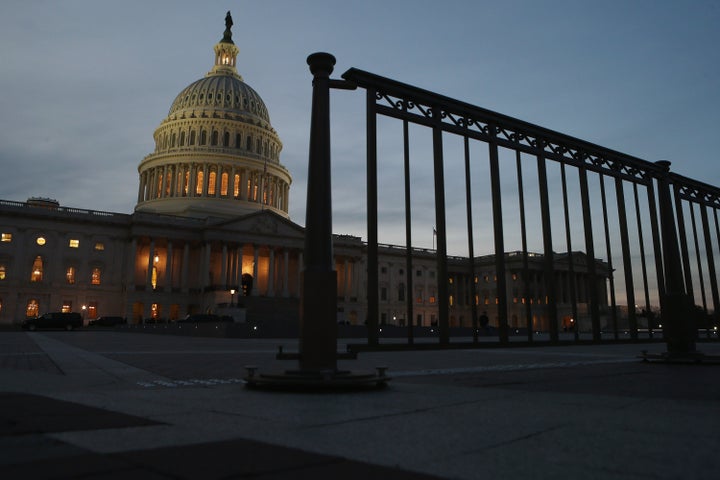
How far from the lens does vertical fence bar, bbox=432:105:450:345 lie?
50.3 ft

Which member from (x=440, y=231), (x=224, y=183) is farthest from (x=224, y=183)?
(x=440, y=231)

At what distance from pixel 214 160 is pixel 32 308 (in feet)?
145

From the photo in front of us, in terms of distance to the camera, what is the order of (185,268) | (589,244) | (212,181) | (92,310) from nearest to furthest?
(589,244)
(92,310)
(185,268)
(212,181)

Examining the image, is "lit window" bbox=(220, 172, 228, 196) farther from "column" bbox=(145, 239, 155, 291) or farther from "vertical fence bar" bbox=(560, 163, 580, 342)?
"vertical fence bar" bbox=(560, 163, 580, 342)

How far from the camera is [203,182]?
354 feet

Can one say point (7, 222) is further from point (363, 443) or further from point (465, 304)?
point (363, 443)

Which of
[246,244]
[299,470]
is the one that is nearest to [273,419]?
[299,470]

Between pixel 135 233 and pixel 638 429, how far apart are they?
8972 cm

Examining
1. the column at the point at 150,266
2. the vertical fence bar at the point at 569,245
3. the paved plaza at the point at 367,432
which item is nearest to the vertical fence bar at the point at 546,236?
the vertical fence bar at the point at 569,245

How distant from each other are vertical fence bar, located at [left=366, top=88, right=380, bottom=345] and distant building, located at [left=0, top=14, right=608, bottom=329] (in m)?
54.3

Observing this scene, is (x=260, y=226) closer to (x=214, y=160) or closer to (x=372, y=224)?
(x=214, y=160)

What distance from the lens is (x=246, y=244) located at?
89.3m

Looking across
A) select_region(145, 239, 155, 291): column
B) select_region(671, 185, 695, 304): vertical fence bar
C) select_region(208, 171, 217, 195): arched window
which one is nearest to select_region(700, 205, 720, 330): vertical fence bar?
select_region(671, 185, 695, 304): vertical fence bar

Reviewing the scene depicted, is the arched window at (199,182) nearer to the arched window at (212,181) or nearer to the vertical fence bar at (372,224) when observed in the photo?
the arched window at (212,181)
